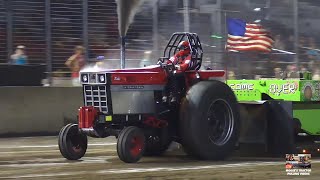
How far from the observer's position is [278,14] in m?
17.4

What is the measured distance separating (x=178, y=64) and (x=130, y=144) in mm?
1473

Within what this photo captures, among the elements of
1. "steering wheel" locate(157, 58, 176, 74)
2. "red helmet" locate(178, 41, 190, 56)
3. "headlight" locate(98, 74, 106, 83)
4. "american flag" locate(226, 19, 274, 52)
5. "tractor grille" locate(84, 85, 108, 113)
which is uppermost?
"american flag" locate(226, 19, 274, 52)

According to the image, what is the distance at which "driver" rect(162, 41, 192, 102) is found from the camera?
28.8ft

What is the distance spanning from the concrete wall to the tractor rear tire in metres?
5.82

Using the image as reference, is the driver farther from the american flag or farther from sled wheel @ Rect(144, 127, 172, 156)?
the american flag

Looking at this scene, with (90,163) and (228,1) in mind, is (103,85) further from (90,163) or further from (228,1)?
(228,1)

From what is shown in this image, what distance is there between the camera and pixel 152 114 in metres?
8.59

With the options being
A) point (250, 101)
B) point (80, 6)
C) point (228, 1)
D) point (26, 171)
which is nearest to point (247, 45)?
point (228, 1)

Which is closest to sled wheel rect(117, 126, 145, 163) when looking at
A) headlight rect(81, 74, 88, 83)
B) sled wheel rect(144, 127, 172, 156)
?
sled wheel rect(144, 127, 172, 156)

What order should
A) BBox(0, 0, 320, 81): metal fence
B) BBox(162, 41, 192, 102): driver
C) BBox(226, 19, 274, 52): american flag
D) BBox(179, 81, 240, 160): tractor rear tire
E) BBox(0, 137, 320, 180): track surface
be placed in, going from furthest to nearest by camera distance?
BBox(226, 19, 274, 52): american flag, BBox(0, 0, 320, 81): metal fence, BBox(162, 41, 192, 102): driver, BBox(179, 81, 240, 160): tractor rear tire, BBox(0, 137, 320, 180): track surface

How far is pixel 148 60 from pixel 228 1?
3.08 meters

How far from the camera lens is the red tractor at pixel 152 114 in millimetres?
8367

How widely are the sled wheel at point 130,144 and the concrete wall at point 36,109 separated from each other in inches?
228

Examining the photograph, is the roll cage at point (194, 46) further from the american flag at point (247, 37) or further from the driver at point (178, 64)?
the american flag at point (247, 37)
